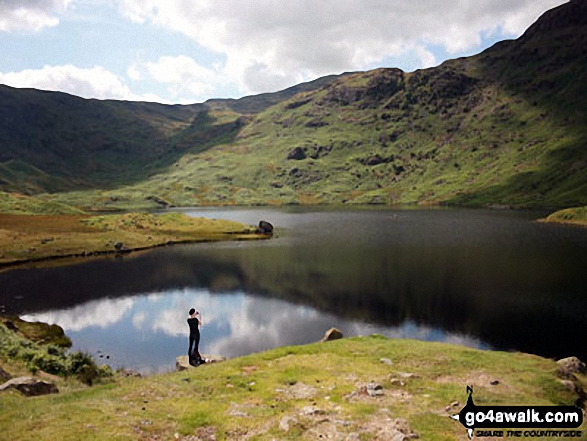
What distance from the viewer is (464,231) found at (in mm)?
157750

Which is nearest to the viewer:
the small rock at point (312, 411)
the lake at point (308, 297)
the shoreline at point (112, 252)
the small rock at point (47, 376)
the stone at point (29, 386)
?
the small rock at point (312, 411)

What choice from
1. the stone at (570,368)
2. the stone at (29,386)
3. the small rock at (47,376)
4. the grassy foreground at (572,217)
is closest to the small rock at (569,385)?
the stone at (570,368)

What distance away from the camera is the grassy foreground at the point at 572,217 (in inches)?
6890

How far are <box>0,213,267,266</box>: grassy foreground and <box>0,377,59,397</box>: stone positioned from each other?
91484 mm

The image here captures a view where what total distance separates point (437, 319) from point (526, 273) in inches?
1431

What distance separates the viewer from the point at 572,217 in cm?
18100

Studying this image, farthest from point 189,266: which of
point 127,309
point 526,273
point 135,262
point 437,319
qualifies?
point 526,273

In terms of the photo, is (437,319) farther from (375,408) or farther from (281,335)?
(375,408)

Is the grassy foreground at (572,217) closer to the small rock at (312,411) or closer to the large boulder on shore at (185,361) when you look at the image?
the large boulder on shore at (185,361)

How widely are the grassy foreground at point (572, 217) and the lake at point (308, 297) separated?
62022 millimetres

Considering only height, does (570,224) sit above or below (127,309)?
above

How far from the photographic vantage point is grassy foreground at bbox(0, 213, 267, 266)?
369 ft

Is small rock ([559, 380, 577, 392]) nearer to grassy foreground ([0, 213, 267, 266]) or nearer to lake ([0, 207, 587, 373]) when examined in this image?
lake ([0, 207, 587, 373])

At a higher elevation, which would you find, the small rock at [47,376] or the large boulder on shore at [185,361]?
the small rock at [47,376]
